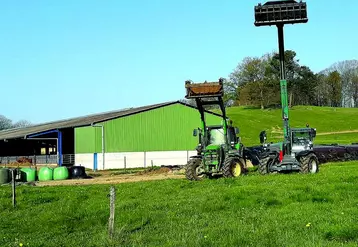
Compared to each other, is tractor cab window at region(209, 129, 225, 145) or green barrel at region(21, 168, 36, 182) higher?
tractor cab window at region(209, 129, 225, 145)

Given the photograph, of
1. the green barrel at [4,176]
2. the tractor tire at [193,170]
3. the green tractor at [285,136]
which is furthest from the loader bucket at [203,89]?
the green barrel at [4,176]

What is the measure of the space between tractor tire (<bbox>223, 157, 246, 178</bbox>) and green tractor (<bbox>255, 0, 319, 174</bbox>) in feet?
4.09

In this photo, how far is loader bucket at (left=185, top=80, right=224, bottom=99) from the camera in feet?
74.2

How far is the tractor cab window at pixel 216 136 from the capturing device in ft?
81.4

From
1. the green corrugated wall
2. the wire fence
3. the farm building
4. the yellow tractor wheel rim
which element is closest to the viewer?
the yellow tractor wheel rim

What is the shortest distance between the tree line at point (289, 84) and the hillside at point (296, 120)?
11.5 feet

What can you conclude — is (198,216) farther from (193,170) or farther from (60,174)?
(60,174)

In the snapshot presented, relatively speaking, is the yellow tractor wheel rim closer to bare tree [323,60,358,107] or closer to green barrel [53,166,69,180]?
green barrel [53,166,69,180]

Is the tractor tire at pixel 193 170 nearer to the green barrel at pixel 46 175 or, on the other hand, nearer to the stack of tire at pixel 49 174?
the stack of tire at pixel 49 174

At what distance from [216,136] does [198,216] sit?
491 inches

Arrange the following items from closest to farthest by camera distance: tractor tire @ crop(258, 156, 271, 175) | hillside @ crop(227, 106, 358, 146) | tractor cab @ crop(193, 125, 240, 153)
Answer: tractor tire @ crop(258, 156, 271, 175) → tractor cab @ crop(193, 125, 240, 153) → hillside @ crop(227, 106, 358, 146)

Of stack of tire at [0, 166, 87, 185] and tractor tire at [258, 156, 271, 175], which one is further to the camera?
stack of tire at [0, 166, 87, 185]

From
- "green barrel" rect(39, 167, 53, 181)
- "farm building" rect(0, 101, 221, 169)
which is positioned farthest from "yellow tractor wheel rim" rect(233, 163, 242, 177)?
"farm building" rect(0, 101, 221, 169)

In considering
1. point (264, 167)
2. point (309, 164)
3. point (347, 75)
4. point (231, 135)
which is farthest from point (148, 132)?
point (347, 75)
